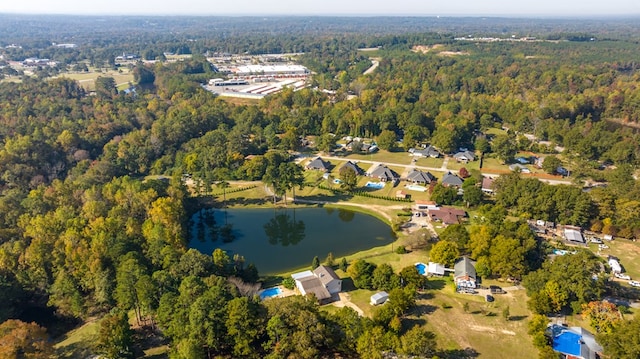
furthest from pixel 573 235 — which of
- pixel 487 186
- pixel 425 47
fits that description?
pixel 425 47

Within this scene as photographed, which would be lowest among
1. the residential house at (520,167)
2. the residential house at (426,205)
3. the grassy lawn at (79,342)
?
the grassy lawn at (79,342)

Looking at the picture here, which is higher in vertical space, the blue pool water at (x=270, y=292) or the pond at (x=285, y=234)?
the blue pool water at (x=270, y=292)

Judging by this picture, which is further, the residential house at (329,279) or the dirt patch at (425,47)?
the dirt patch at (425,47)

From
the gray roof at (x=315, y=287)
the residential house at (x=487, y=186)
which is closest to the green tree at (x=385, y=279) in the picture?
the gray roof at (x=315, y=287)

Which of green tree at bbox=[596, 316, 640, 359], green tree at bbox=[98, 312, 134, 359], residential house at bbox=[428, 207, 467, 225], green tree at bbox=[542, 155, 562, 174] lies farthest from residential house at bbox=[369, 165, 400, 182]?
green tree at bbox=[98, 312, 134, 359]

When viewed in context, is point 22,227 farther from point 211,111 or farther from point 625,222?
point 625,222

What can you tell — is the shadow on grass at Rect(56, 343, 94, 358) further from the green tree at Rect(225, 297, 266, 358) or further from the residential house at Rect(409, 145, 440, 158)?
the residential house at Rect(409, 145, 440, 158)

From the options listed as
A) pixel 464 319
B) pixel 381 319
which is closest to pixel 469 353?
pixel 464 319

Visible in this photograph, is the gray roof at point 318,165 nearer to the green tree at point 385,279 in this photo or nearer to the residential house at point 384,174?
the residential house at point 384,174
